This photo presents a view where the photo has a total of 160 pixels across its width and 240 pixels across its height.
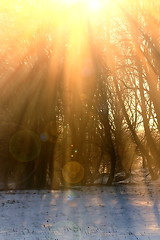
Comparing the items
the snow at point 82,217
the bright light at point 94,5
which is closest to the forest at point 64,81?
the bright light at point 94,5

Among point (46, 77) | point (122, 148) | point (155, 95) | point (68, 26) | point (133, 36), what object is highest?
point (68, 26)

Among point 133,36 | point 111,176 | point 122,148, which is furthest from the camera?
point 122,148

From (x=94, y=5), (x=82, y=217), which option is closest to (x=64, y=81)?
(x=94, y=5)

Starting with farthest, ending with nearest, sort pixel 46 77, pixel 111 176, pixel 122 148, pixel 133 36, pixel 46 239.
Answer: pixel 122 148 < pixel 111 176 < pixel 46 77 < pixel 133 36 < pixel 46 239

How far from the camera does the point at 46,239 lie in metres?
8.05

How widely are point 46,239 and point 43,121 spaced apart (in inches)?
557

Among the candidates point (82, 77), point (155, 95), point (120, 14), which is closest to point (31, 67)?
point (82, 77)

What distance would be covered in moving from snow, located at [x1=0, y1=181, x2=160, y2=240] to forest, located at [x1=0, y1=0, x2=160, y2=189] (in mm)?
5310

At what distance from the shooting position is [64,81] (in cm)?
2191

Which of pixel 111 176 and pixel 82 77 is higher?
pixel 82 77

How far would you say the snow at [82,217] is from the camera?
8547 mm

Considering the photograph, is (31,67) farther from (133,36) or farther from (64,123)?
(133,36)

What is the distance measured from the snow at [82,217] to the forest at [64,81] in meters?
5.31

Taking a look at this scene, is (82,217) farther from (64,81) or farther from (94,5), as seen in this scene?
(94,5)
